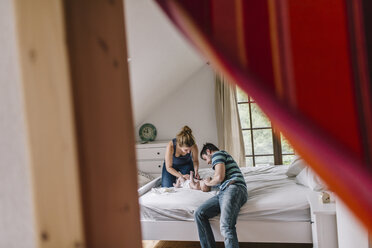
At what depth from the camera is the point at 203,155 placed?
3096 mm

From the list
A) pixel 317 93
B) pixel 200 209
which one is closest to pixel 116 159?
pixel 317 93

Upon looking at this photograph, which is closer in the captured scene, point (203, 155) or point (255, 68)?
point (255, 68)

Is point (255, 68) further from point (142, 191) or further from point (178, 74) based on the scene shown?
point (178, 74)

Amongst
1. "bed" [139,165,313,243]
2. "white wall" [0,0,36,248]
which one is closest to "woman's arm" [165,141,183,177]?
"bed" [139,165,313,243]

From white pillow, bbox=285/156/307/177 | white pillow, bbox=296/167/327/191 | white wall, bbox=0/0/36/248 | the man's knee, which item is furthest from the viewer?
white pillow, bbox=285/156/307/177

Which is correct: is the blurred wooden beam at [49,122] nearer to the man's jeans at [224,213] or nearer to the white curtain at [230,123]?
the man's jeans at [224,213]

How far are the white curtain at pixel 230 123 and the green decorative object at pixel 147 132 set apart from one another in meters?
1.16

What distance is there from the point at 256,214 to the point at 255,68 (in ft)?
7.88

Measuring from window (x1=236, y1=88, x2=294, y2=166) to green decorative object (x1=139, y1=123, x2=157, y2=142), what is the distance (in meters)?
1.54

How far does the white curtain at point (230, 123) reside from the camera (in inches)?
217

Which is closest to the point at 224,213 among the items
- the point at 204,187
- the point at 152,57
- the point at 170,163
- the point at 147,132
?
the point at 204,187

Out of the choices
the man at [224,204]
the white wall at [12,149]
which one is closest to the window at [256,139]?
the man at [224,204]

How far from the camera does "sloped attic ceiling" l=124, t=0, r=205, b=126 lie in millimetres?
2631

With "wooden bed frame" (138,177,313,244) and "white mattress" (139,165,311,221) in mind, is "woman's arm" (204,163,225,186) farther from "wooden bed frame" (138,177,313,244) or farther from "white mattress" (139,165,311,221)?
"wooden bed frame" (138,177,313,244)
